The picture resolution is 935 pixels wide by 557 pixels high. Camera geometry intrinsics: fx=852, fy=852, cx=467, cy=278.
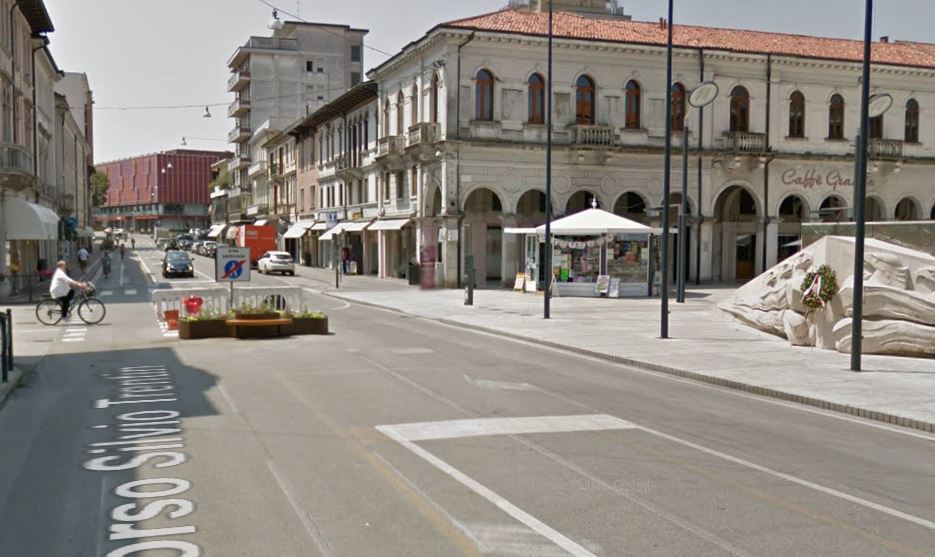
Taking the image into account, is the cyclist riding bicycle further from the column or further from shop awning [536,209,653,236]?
the column

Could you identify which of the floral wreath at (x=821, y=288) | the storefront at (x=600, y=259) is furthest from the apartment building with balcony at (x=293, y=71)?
the floral wreath at (x=821, y=288)

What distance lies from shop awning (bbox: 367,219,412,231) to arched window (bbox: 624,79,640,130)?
11.9m

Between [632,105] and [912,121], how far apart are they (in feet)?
54.5

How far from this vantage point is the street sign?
2119cm

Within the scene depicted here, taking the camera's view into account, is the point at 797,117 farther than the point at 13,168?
Yes

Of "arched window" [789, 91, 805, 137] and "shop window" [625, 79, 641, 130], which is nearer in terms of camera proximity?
"shop window" [625, 79, 641, 130]

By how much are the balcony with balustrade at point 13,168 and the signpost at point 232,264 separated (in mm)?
16129

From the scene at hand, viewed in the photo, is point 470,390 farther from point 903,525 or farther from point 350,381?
point 903,525

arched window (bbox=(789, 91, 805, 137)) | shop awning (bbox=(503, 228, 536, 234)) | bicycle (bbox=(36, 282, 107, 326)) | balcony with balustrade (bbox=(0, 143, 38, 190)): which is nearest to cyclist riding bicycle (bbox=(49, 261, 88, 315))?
bicycle (bbox=(36, 282, 107, 326))

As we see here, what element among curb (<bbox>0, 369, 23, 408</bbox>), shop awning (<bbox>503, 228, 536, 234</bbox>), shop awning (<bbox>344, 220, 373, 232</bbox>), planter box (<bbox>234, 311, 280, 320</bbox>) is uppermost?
shop awning (<bbox>344, 220, 373, 232</bbox>)

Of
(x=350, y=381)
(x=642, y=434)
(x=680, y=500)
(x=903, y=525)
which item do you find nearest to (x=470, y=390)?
(x=350, y=381)

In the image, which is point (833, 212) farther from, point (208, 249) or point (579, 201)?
point (208, 249)

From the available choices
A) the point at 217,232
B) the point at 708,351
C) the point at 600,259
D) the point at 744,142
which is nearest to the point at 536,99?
the point at 600,259

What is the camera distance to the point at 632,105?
137 feet
